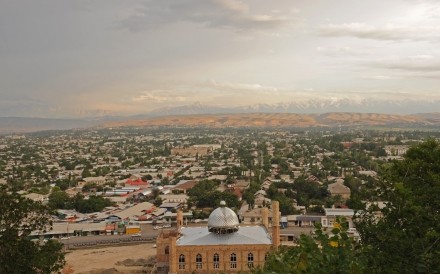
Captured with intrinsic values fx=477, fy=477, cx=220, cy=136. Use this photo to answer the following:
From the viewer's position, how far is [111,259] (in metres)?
36.4

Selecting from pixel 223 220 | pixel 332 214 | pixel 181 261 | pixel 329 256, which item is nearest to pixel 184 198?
pixel 332 214

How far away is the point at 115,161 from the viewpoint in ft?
367

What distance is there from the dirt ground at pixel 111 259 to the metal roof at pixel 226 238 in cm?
519

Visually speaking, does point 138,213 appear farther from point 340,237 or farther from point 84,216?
point 340,237

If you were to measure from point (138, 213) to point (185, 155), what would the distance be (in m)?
72.8

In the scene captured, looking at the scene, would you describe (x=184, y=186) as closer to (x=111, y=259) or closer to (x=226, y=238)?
(x=111, y=259)

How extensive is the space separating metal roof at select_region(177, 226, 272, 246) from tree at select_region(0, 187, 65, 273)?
10555 mm

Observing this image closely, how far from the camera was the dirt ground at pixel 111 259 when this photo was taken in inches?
1316

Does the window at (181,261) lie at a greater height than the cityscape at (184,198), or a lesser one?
greater

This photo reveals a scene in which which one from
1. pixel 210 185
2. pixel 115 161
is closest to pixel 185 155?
pixel 115 161

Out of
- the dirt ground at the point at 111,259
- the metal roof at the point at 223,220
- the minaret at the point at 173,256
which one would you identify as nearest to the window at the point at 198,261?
the minaret at the point at 173,256

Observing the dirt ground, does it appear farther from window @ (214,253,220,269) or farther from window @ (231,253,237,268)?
window @ (231,253,237,268)

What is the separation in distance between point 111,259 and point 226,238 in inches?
470

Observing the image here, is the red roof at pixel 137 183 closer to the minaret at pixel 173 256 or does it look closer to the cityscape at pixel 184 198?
the cityscape at pixel 184 198
